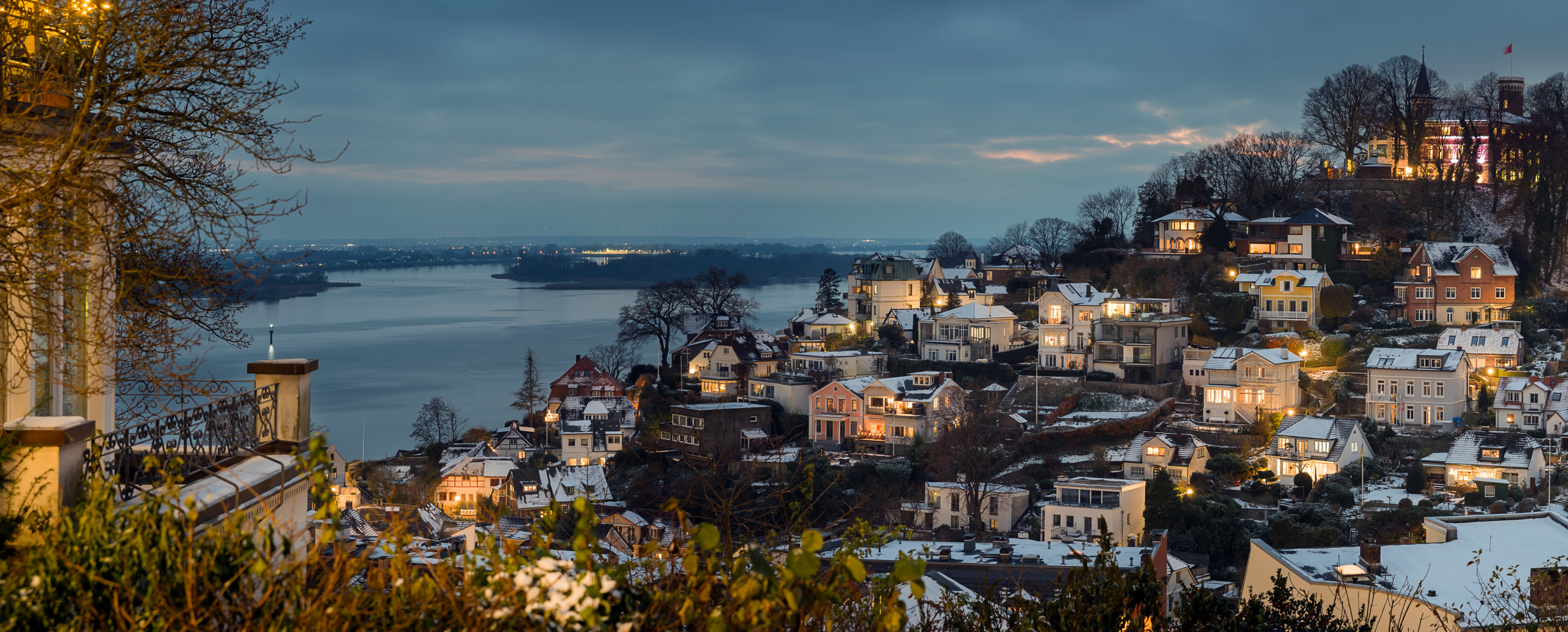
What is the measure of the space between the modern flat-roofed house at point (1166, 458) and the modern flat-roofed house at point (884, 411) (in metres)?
5.60

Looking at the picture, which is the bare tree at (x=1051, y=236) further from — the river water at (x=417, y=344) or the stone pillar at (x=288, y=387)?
the stone pillar at (x=288, y=387)

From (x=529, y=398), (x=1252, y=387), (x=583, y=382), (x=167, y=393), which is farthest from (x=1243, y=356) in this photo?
(x=167, y=393)

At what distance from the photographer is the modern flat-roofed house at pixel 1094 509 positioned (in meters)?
24.5

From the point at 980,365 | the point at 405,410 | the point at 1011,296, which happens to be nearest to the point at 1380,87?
the point at 1011,296

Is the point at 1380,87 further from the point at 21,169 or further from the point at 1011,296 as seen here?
the point at 21,169

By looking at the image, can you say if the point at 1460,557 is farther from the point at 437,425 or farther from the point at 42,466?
the point at 437,425

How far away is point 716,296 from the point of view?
Result: 2031 inches

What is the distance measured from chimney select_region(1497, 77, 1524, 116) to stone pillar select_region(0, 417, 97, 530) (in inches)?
2303

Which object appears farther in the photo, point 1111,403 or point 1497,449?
point 1111,403

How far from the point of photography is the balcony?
36.1m

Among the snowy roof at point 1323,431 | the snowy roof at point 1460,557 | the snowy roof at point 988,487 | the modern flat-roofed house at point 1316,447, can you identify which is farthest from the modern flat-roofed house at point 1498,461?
the snowy roof at point 1460,557

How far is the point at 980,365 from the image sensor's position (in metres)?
37.6

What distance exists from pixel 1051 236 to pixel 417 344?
39.2m

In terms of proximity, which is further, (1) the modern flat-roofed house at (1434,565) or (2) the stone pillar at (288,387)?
(1) the modern flat-roofed house at (1434,565)
